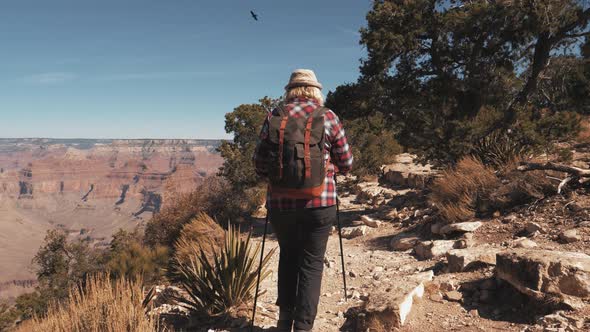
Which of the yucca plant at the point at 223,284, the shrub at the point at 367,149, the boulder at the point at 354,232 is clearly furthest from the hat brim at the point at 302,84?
the shrub at the point at 367,149

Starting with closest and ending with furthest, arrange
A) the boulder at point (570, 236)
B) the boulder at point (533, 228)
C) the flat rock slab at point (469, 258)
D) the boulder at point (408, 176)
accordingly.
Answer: the flat rock slab at point (469, 258)
the boulder at point (570, 236)
the boulder at point (533, 228)
the boulder at point (408, 176)

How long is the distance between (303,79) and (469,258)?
2751 millimetres

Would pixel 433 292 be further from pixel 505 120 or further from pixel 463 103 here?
pixel 463 103

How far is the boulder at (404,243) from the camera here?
6.10 m

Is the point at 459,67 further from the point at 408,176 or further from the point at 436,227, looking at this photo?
the point at 436,227

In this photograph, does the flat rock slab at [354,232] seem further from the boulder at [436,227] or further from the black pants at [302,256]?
the black pants at [302,256]

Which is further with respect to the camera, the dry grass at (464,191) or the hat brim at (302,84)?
the dry grass at (464,191)

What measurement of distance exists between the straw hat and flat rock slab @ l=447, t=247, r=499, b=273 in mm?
2591

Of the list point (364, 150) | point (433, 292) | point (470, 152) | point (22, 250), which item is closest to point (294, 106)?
point (433, 292)

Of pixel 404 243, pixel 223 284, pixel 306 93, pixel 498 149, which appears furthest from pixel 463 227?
pixel 306 93

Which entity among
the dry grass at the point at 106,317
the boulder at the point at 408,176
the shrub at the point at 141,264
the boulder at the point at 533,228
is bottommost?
the shrub at the point at 141,264

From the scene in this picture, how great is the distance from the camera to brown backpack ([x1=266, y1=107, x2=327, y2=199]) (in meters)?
2.36

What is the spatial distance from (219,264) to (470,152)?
261 inches

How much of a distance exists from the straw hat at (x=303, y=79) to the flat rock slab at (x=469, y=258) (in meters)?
2.59
